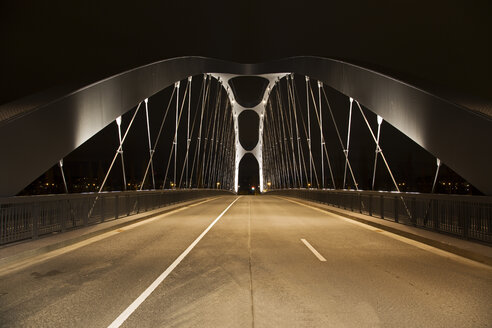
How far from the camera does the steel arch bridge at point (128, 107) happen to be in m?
8.94

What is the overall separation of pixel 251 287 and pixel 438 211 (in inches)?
251

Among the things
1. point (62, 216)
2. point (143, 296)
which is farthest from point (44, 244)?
point (143, 296)

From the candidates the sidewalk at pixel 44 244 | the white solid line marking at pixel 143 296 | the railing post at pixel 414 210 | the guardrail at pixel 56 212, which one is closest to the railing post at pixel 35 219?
the guardrail at pixel 56 212

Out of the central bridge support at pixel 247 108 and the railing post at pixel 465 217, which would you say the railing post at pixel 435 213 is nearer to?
the railing post at pixel 465 217

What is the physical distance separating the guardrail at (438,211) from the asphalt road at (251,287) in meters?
1.03

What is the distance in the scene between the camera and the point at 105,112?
13.5 m

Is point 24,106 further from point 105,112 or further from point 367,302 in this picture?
point 367,302

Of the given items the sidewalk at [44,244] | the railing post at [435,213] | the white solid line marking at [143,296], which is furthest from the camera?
the railing post at [435,213]

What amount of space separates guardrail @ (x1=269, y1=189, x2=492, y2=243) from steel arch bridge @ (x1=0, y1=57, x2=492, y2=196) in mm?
987

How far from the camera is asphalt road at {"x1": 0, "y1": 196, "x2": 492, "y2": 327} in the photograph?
13.3 feet

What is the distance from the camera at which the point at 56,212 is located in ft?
31.6

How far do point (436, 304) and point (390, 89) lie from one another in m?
9.91

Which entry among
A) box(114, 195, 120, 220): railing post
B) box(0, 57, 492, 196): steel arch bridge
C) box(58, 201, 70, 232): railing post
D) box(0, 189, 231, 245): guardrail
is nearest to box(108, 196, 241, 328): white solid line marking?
box(0, 189, 231, 245): guardrail

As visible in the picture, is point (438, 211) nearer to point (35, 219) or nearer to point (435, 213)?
point (435, 213)
